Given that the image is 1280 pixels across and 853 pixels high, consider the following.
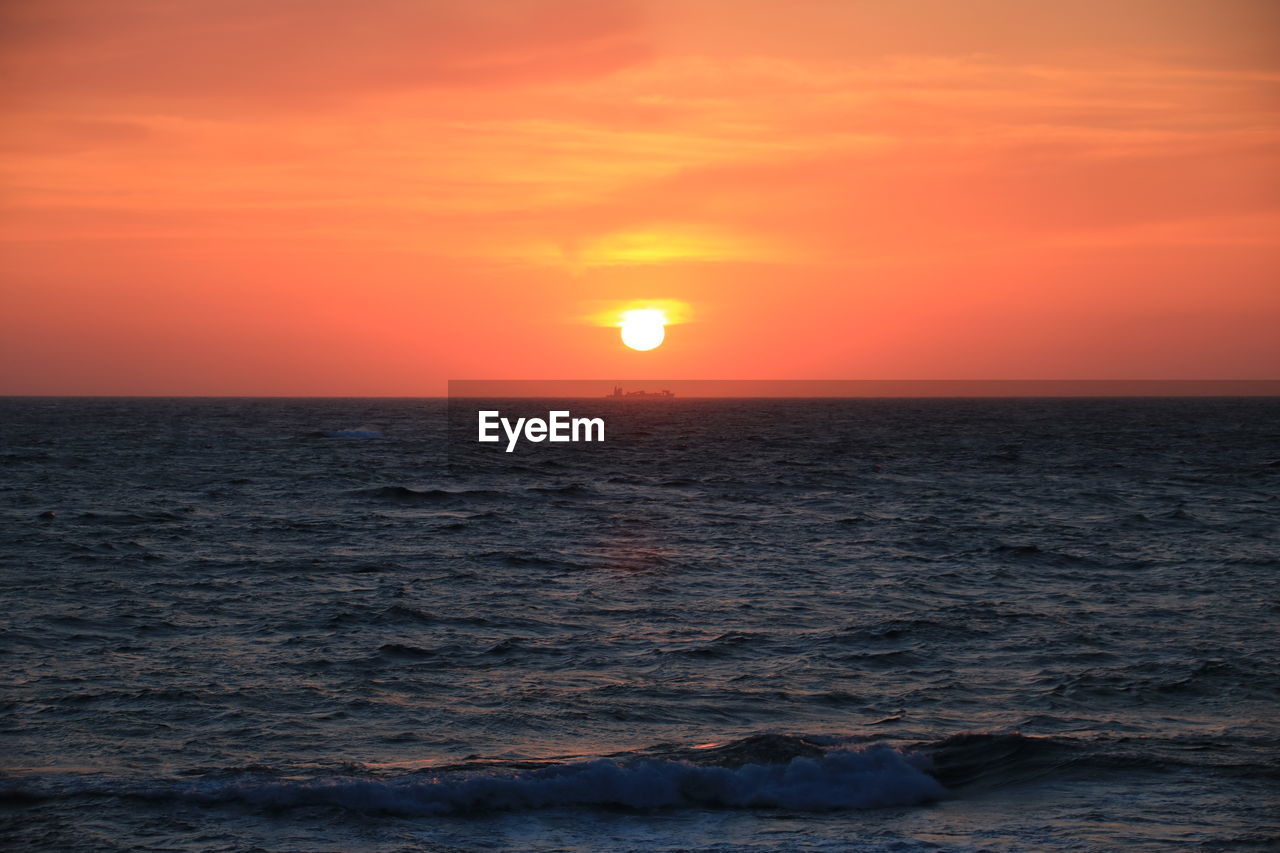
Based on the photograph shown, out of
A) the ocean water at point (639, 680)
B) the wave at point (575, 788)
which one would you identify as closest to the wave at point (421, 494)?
the ocean water at point (639, 680)

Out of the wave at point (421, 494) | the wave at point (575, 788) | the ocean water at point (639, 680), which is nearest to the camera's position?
the ocean water at point (639, 680)

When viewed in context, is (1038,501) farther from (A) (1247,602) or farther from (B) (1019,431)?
(B) (1019,431)

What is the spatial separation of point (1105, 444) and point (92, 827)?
3612 inches

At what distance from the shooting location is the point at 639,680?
57.0 ft

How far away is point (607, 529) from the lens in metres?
37.3

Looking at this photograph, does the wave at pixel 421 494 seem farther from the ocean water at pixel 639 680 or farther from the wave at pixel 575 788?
the wave at pixel 575 788

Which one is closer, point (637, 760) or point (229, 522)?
point (637, 760)

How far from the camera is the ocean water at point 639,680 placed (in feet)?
38.9

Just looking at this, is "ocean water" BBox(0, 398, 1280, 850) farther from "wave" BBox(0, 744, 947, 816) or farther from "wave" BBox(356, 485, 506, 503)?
"wave" BBox(356, 485, 506, 503)

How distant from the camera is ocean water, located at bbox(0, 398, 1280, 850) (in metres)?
11.9

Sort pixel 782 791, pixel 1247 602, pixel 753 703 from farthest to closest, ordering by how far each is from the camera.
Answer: pixel 1247 602 < pixel 753 703 < pixel 782 791

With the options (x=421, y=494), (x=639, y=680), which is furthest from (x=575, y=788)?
(x=421, y=494)

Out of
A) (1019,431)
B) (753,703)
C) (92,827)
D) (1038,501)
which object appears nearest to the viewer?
(92,827)

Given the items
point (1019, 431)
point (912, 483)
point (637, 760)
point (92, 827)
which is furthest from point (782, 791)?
point (1019, 431)
